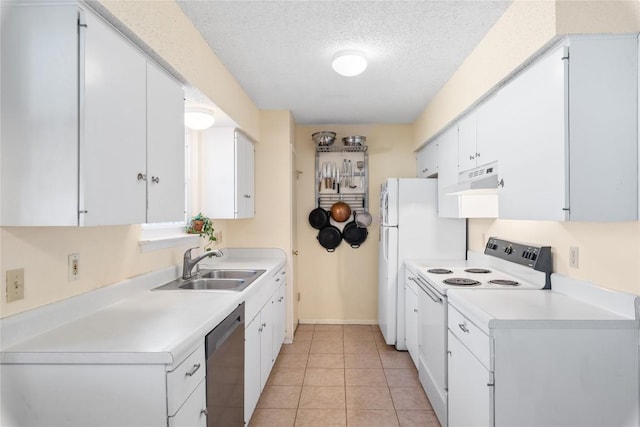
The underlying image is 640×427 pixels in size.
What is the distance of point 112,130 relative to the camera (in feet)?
4.42

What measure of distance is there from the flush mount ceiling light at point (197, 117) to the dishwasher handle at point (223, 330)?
1.29 m

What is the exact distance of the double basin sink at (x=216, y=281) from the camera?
2.33 metres

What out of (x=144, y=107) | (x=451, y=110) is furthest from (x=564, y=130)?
Result: (x=144, y=107)

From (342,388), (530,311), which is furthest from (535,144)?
(342,388)

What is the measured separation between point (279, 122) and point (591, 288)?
9.70ft

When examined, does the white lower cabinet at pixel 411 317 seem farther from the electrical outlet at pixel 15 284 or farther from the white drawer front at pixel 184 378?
the electrical outlet at pixel 15 284

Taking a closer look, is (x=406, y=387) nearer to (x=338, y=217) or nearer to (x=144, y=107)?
(x=338, y=217)

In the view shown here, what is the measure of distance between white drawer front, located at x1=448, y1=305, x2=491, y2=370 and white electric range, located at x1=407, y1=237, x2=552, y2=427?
16 centimetres

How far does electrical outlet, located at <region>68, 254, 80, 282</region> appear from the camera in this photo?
153 cm

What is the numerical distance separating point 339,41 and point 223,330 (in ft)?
6.07

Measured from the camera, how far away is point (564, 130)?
1556mm

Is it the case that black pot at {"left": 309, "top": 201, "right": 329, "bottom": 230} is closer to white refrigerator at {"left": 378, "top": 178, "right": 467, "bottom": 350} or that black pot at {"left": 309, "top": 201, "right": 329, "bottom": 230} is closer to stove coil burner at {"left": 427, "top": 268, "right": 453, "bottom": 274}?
white refrigerator at {"left": 378, "top": 178, "right": 467, "bottom": 350}

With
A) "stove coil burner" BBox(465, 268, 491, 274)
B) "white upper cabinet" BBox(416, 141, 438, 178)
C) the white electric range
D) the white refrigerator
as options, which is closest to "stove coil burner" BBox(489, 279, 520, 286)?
the white electric range

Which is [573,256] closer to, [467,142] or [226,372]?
[467,142]
